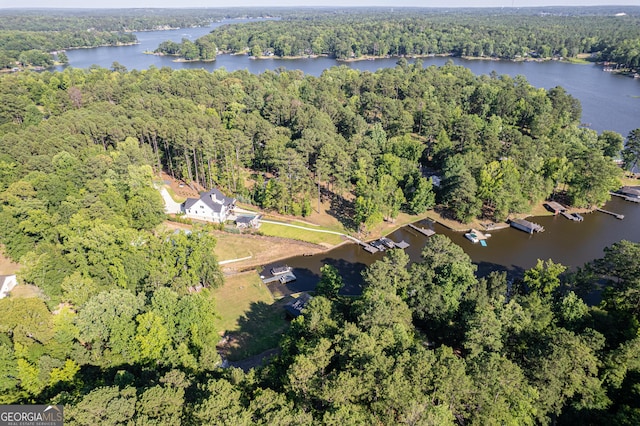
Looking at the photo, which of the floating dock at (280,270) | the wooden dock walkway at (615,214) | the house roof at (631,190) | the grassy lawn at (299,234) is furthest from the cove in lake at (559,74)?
the floating dock at (280,270)

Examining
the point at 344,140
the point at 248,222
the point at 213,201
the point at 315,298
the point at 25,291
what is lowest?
the point at 248,222

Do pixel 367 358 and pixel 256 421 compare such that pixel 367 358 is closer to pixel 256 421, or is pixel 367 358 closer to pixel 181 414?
pixel 256 421

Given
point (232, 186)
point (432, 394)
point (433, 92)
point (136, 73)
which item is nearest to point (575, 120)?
point (433, 92)

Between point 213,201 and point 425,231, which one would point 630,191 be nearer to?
point 425,231

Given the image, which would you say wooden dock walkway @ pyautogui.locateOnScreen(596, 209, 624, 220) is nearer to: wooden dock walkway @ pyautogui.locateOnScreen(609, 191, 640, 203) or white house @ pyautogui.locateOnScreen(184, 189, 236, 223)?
wooden dock walkway @ pyautogui.locateOnScreen(609, 191, 640, 203)

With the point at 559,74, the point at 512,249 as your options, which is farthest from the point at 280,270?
the point at 559,74

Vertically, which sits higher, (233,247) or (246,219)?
(246,219)

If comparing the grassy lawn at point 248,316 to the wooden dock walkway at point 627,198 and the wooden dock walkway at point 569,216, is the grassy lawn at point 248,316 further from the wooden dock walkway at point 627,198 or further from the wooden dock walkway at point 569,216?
the wooden dock walkway at point 627,198

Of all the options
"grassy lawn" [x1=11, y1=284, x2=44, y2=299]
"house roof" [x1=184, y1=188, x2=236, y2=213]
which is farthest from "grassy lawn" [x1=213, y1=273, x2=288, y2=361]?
"grassy lawn" [x1=11, y1=284, x2=44, y2=299]
